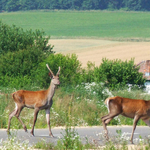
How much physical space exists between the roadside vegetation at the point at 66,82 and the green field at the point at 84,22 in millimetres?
64352

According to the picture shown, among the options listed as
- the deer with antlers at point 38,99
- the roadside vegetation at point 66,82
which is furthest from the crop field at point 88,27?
the deer with antlers at point 38,99

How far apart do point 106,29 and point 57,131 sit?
335 ft

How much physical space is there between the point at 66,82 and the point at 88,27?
297 feet

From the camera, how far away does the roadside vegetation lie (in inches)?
723

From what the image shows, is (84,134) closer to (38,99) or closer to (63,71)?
(38,99)

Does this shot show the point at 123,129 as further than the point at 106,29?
No

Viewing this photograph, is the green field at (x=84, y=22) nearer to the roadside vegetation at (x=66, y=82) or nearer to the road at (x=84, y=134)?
the roadside vegetation at (x=66, y=82)

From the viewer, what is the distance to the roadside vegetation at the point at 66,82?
18.4 meters

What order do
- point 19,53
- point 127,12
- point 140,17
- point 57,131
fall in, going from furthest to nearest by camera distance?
point 127,12 → point 140,17 → point 19,53 → point 57,131

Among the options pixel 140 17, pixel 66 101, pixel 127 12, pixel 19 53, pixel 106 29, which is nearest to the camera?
pixel 66 101

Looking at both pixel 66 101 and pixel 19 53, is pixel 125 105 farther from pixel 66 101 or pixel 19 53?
pixel 19 53

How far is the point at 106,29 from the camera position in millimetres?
117625

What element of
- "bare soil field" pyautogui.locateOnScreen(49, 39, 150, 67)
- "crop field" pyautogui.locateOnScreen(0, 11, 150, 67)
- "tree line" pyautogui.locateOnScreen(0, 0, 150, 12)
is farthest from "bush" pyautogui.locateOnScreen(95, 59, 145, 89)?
"tree line" pyautogui.locateOnScreen(0, 0, 150, 12)

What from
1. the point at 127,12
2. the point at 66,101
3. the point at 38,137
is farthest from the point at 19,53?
the point at 127,12
